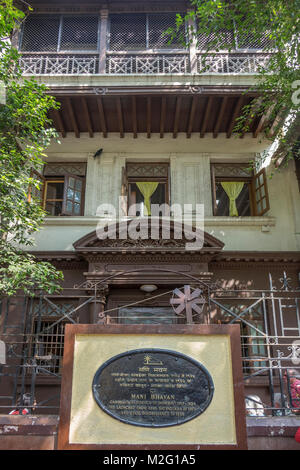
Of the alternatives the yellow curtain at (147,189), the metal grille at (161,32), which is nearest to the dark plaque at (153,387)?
the yellow curtain at (147,189)

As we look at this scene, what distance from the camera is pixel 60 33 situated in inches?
494

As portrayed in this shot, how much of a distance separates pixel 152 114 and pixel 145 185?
2.21 m

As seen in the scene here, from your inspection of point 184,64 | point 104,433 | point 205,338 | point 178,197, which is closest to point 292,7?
point 184,64

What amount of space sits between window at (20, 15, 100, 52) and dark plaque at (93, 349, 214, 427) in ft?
35.9

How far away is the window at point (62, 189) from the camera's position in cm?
1169

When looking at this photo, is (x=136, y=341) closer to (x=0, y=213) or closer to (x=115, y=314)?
(x=0, y=213)

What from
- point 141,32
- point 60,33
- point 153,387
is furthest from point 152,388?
point 60,33

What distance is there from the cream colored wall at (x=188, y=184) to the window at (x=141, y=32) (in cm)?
304

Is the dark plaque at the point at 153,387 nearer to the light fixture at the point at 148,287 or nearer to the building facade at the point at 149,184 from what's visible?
the building facade at the point at 149,184

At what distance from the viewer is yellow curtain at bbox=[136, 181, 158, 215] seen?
11961mm

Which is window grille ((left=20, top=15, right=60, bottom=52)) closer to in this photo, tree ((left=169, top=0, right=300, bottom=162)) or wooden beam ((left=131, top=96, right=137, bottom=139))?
wooden beam ((left=131, top=96, right=137, bottom=139))

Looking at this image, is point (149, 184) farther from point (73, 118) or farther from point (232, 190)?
point (73, 118)

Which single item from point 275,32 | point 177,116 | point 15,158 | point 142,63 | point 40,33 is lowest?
point 15,158

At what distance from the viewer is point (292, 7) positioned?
7.46 m
